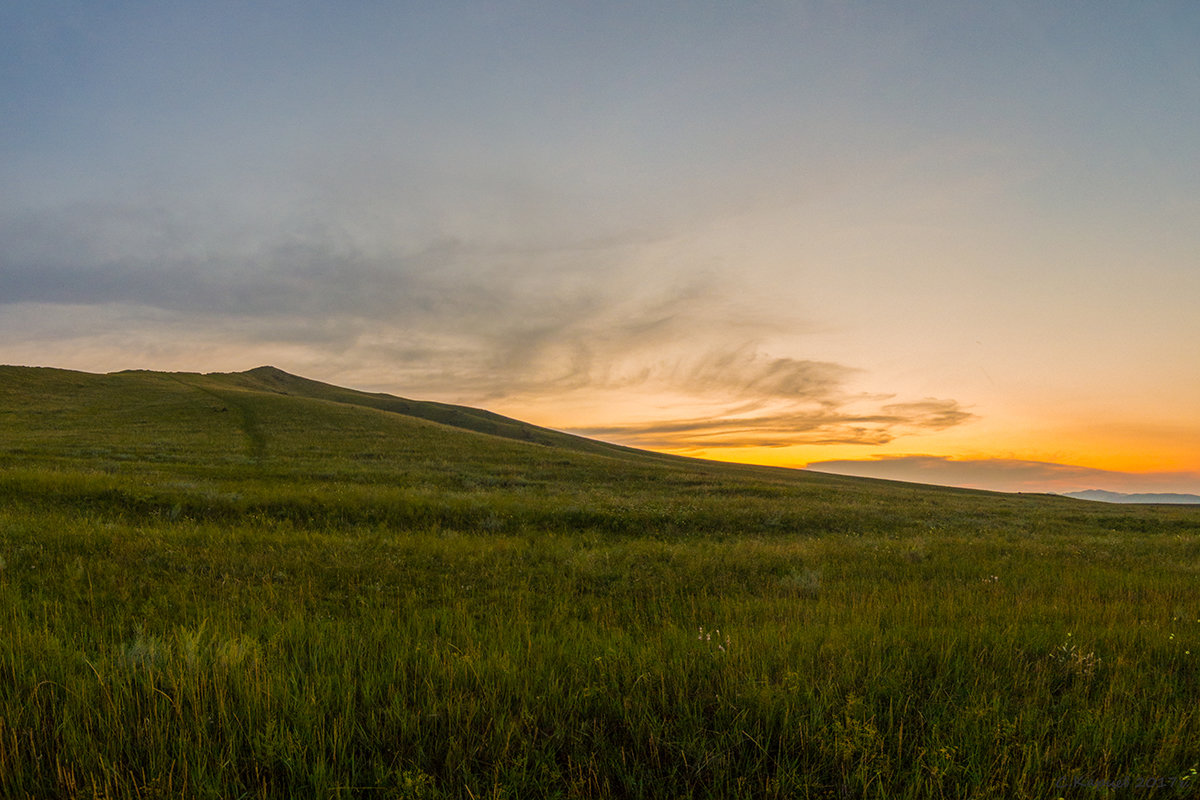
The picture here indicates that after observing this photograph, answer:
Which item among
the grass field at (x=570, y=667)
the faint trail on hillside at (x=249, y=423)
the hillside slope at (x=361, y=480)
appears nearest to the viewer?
the grass field at (x=570, y=667)

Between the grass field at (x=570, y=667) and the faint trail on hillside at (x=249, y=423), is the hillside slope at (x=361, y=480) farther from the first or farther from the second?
the grass field at (x=570, y=667)

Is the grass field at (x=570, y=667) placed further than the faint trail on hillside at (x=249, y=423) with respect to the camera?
No

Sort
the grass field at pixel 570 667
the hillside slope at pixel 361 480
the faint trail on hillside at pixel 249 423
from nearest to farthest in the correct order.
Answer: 1. the grass field at pixel 570 667
2. the hillside slope at pixel 361 480
3. the faint trail on hillside at pixel 249 423

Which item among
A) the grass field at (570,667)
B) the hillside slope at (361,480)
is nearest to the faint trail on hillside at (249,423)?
the hillside slope at (361,480)

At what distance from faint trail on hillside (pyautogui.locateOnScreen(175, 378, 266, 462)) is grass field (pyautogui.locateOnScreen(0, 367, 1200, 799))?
2313 centimetres

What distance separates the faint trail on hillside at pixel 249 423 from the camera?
114 ft

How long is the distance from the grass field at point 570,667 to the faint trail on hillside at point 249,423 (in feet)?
75.9

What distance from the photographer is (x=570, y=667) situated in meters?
4.17

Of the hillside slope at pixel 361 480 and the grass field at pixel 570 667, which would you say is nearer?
the grass field at pixel 570 667

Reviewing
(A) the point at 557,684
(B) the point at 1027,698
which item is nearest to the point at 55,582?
(A) the point at 557,684

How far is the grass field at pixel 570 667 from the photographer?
2.89 metres

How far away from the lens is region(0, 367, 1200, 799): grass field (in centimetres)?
289

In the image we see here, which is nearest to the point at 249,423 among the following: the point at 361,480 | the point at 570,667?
the point at 361,480

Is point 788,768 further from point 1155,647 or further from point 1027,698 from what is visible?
point 1155,647
